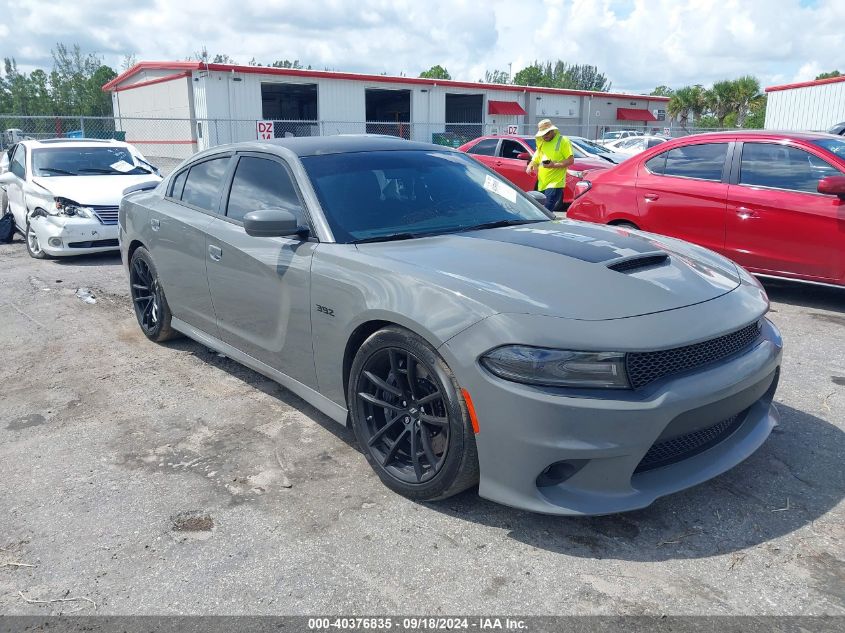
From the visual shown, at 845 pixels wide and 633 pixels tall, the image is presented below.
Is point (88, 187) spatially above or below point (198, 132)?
below

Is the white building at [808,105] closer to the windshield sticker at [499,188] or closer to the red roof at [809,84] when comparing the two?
the red roof at [809,84]

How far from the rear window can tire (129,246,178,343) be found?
191 inches

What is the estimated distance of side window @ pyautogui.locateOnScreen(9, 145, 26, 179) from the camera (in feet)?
33.3

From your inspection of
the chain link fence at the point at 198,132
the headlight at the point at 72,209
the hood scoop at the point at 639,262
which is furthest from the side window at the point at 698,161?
the chain link fence at the point at 198,132

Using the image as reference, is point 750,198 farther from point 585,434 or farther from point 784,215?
point 585,434

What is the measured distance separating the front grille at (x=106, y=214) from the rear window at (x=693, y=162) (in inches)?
258

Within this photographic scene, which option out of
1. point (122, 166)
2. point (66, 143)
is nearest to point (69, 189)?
point (122, 166)

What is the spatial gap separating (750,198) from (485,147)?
8679mm

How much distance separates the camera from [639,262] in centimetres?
330

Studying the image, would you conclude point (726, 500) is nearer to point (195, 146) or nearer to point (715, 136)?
point (715, 136)

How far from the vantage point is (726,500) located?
314 centimetres

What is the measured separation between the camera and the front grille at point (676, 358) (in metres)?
2.68

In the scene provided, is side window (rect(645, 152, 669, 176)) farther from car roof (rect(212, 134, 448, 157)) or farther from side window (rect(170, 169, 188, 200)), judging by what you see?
side window (rect(170, 169, 188, 200))

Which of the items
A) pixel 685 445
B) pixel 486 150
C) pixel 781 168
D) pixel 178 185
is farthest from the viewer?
pixel 486 150
